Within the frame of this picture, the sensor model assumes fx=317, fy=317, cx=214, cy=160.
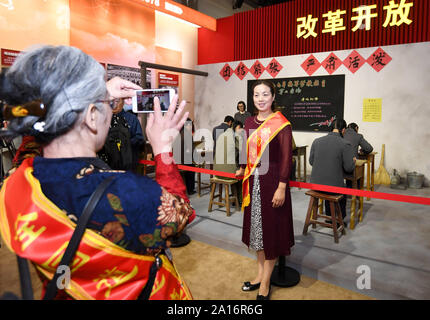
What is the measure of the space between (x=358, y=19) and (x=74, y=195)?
6100mm

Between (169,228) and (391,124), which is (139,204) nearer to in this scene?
(169,228)

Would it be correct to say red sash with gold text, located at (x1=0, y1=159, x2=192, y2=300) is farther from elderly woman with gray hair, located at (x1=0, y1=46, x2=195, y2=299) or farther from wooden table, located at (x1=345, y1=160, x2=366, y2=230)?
wooden table, located at (x1=345, y1=160, x2=366, y2=230)

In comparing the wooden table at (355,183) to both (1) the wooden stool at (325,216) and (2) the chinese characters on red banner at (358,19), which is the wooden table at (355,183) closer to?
(1) the wooden stool at (325,216)

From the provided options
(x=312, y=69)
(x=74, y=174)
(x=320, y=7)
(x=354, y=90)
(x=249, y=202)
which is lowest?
(x=249, y=202)

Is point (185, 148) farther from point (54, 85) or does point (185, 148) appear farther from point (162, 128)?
point (54, 85)

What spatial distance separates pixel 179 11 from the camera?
614 centimetres

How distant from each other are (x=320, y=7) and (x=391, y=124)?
250 cm

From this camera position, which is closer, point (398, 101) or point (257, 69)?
point (398, 101)

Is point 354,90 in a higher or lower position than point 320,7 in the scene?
lower

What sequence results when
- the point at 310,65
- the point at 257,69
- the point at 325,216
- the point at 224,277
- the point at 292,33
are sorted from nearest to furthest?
the point at 224,277, the point at 325,216, the point at 310,65, the point at 292,33, the point at 257,69

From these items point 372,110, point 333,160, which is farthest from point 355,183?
point 372,110

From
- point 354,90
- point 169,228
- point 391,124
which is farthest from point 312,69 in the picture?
point 169,228

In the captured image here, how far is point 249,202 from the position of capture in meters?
2.12

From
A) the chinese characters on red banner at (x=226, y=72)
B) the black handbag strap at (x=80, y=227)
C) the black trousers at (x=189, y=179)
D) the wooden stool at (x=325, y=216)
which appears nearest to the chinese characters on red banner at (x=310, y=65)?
the chinese characters on red banner at (x=226, y=72)
